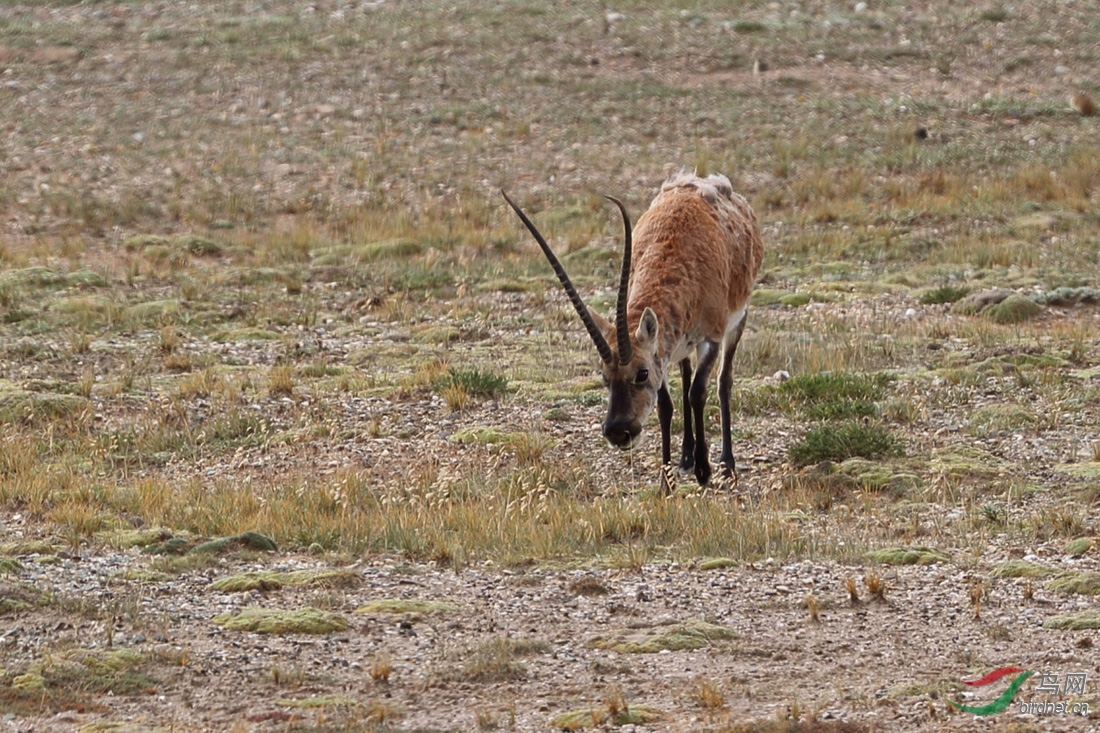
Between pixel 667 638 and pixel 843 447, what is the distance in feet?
15.6

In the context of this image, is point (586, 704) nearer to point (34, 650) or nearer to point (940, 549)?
point (34, 650)

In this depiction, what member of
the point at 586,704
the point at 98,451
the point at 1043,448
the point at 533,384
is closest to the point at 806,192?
the point at 533,384

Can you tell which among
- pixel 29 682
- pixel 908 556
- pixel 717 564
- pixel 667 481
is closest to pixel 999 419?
pixel 667 481

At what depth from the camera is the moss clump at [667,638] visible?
310 inches

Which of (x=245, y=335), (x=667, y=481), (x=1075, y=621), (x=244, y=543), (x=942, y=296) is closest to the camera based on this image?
(x=1075, y=621)

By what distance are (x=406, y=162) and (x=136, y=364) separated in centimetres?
1164

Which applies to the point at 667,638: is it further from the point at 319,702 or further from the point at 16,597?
the point at 16,597

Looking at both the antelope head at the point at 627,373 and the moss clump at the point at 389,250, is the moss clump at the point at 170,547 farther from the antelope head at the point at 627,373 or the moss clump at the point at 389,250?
the moss clump at the point at 389,250

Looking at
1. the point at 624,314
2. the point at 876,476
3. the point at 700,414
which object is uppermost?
the point at 624,314

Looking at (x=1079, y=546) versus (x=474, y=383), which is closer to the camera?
(x=1079, y=546)

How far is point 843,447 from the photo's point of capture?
12.3 metres

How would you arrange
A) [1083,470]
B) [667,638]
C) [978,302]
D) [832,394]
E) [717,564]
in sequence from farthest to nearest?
1. [978,302]
2. [832,394]
3. [1083,470]
4. [717,564]
5. [667,638]

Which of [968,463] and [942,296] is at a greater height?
[942,296]

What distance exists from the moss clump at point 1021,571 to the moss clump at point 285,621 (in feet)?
12.8
